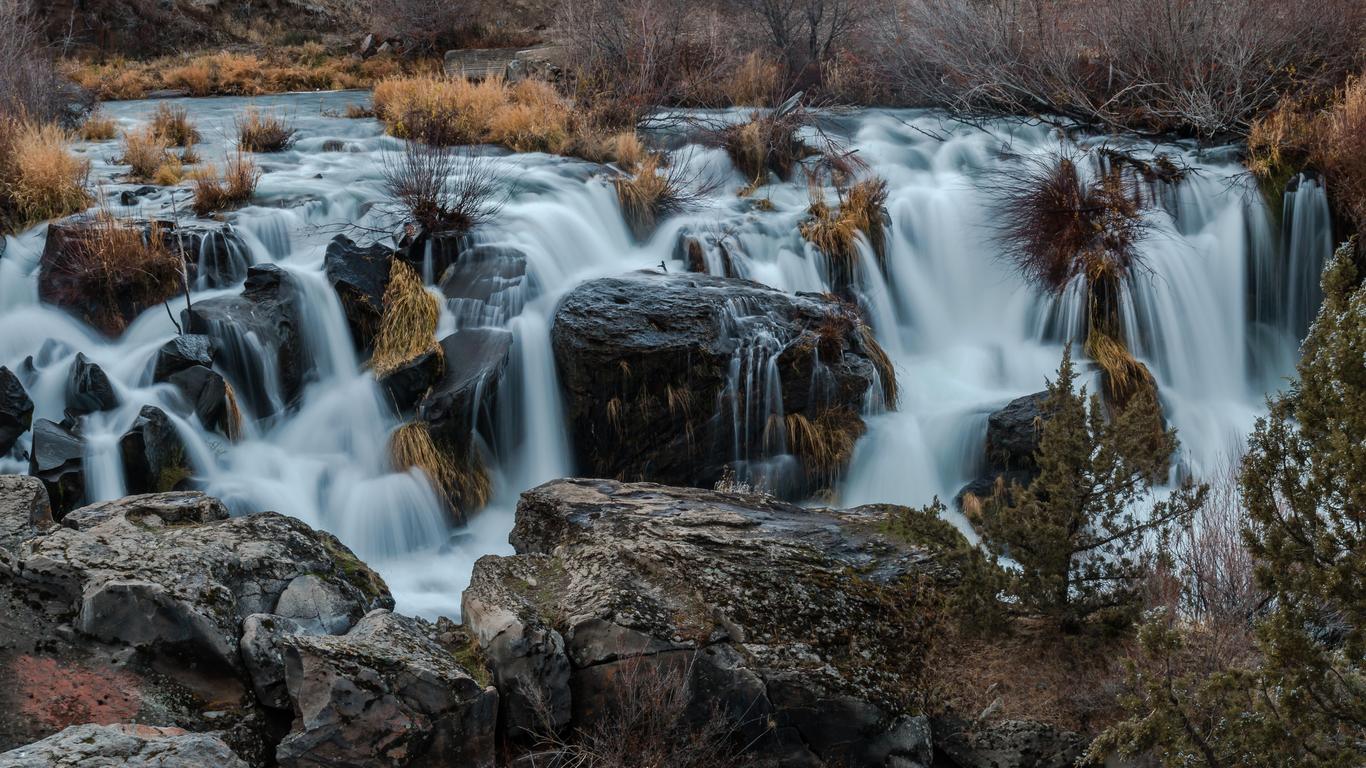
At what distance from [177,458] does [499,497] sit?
7.99 ft

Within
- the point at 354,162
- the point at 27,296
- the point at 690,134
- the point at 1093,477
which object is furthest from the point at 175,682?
the point at 690,134

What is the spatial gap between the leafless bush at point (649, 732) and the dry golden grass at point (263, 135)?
11.4 m

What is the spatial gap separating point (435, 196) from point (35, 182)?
3916 millimetres

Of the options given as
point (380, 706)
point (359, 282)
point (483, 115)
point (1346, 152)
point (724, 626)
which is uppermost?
point (483, 115)

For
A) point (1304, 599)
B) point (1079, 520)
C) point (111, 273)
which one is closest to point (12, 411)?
point (111, 273)

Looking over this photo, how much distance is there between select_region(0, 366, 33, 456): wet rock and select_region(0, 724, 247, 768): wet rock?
17.1 ft

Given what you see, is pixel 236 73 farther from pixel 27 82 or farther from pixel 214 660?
pixel 214 660

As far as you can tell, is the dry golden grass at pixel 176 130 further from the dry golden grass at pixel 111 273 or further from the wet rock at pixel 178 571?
the wet rock at pixel 178 571

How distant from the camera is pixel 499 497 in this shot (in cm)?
878

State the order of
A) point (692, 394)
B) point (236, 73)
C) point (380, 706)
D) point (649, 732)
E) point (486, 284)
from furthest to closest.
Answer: point (236, 73) < point (486, 284) < point (692, 394) < point (649, 732) < point (380, 706)

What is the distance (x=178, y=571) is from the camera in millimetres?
4699

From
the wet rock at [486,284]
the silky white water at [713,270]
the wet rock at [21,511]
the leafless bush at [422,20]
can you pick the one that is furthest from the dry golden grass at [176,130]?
the wet rock at [21,511]

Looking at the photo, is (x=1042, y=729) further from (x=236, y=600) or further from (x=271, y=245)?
(x=271, y=245)

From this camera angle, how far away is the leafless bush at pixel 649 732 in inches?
173
